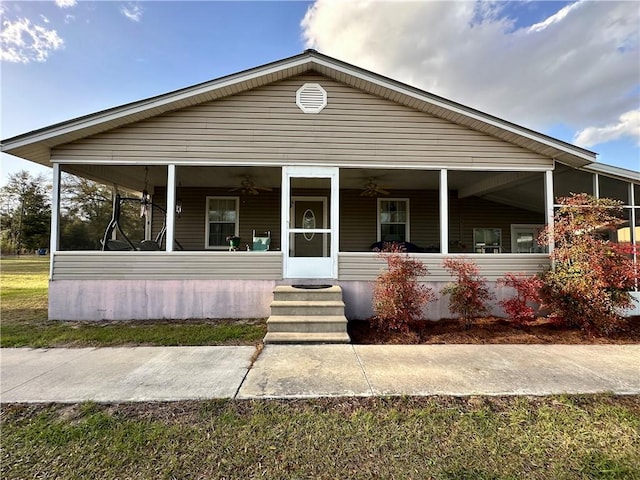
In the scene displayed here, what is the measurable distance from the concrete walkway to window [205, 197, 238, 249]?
530 centimetres

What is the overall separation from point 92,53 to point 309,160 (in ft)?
28.0

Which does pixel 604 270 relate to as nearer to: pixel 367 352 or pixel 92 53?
pixel 367 352

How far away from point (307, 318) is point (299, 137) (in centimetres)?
379

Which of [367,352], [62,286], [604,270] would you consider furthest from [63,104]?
[604,270]

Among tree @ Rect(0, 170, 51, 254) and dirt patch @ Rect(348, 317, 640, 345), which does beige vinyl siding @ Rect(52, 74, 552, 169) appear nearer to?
dirt patch @ Rect(348, 317, 640, 345)

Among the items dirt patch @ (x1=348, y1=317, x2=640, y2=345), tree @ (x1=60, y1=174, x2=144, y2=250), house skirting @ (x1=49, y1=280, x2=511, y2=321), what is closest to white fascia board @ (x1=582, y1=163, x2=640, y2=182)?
dirt patch @ (x1=348, y1=317, x2=640, y2=345)

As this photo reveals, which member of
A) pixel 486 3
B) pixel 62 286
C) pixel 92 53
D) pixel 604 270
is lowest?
pixel 62 286

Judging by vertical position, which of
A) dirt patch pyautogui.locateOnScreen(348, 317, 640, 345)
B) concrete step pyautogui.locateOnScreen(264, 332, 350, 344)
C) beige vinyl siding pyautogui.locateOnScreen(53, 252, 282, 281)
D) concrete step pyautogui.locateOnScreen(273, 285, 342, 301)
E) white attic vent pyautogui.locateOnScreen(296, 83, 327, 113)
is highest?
white attic vent pyautogui.locateOnScreen(296, 83, 327, 113)

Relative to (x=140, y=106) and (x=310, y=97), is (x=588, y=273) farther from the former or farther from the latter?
(x=140, y=106)

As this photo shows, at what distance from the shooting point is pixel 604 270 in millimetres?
5191

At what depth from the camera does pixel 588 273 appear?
528 centimetres

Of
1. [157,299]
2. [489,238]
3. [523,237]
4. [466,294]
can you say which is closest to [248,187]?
[157,299]

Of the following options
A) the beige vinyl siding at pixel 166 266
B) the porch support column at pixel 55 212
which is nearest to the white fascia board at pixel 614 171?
the beige vinyl siding at pixel 166 266

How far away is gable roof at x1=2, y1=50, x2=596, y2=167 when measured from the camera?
5996mm
